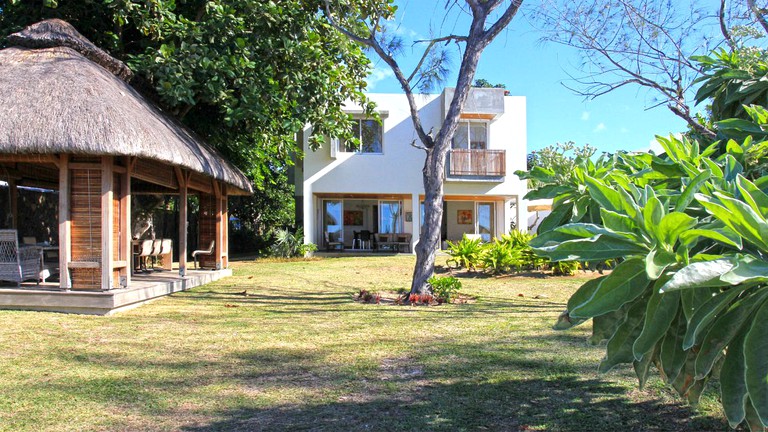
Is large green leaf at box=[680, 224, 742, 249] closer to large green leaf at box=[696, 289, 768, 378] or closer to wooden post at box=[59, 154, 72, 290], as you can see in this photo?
large green leaf at box=[696, 289, 768, 378]

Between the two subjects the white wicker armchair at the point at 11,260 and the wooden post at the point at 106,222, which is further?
the white wicker armchair at the point at 11,260

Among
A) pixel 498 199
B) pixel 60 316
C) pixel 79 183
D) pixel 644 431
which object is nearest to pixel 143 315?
pixel 60 316

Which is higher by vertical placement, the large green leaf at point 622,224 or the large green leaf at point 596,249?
the large green leaf at point 622,224

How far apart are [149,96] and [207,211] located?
312 centimetres

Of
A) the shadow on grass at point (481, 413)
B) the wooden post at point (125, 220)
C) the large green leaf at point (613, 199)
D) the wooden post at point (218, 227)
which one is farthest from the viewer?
the wooden post at point (218, 227)

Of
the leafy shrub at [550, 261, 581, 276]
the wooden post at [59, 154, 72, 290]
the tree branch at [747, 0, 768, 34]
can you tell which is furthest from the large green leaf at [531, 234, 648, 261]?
the leafy shrub at [550, 261, 581, 276]

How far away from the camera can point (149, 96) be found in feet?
35.4

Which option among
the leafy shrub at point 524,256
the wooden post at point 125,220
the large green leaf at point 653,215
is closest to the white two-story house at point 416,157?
the leafy shrub at point 524,256

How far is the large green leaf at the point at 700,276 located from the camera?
60.9 inches

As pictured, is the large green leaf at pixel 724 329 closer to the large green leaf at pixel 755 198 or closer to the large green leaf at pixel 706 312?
the large green leaf at pixel 706 312

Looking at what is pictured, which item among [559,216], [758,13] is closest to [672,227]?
[559,216]

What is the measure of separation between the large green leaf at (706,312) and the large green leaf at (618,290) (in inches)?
6.7

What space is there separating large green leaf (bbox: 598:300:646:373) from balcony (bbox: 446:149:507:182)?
18.1m

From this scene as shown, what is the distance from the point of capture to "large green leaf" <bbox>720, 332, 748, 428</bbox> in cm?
176
